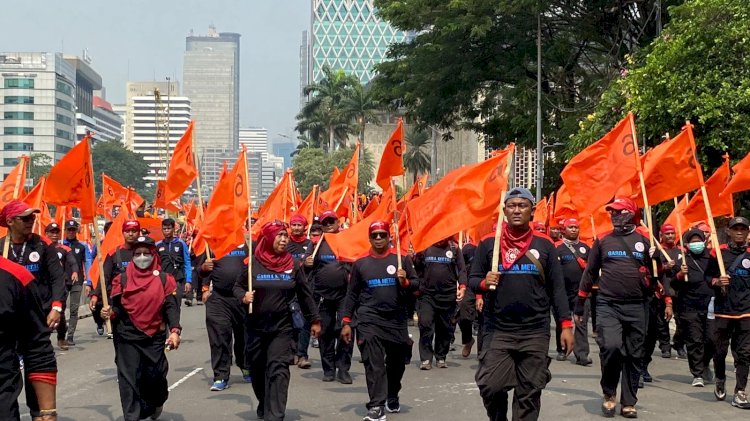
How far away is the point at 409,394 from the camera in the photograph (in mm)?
11148

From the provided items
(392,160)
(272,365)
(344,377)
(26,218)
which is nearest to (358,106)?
(392,160)

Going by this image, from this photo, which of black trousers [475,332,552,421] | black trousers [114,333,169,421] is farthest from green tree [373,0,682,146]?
black trousers [475,332,552,421]

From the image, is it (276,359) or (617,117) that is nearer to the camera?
(276,359)

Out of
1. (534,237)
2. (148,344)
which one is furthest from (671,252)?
(148,344)

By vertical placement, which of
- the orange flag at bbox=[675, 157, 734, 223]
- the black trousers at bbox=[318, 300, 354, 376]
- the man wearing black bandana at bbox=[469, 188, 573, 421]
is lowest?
the black trousers at bbox=[318, 300, 354, 376]

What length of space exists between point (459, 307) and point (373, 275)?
14.9 ft

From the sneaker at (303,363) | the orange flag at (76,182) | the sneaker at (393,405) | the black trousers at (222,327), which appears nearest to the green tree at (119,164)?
the sneaker at (303,363)

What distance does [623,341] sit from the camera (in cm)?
967

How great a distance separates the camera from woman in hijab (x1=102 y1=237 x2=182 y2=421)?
29.2 feet

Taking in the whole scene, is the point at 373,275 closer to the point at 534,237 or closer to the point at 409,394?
the point at 409,394

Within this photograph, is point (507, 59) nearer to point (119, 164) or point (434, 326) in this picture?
point (434, 326)

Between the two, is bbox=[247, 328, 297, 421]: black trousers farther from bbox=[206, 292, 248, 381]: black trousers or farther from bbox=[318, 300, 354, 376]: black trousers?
bbox=[318, 300, 354, 376]: black trousers

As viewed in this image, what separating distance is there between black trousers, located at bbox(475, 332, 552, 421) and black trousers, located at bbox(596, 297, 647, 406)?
218 cm

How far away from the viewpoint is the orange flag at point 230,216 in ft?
37.0
